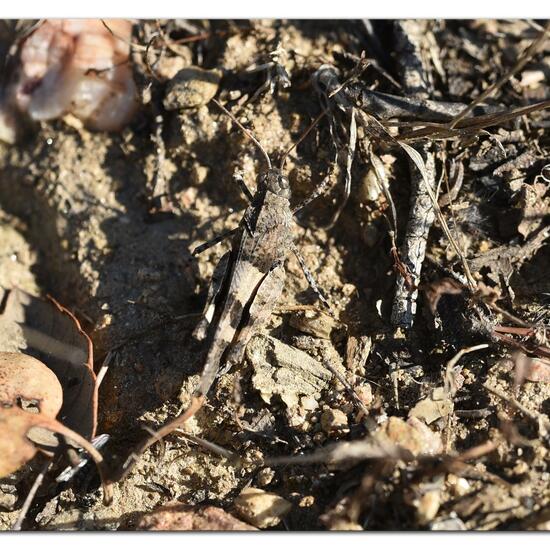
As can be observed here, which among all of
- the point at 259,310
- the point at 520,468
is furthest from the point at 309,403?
the point at 520,468

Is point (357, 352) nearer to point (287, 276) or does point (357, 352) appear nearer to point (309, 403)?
point (309, 403)

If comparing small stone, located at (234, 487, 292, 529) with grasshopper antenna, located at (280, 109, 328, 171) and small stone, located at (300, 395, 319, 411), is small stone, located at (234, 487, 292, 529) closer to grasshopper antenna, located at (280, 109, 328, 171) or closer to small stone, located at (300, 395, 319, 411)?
small stone, located at (300, 395, 319, 411)

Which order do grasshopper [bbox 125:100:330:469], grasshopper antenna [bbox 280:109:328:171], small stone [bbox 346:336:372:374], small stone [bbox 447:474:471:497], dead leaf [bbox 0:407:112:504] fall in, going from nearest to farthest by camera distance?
1. small stone [bbox 447:474:471:497]
2. dead leaf [bbox 0:407:112:504]
3. grasshopper [bbox 125:100:330:469]
4. small stone [bbox 346:336:372:374]
5. grasshopper antenna [bbox 280:109:328:171]

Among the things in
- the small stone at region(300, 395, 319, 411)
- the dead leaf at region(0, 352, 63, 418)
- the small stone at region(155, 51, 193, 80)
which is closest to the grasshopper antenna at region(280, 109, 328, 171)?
the small stone at region(155, 51, 193, 80)

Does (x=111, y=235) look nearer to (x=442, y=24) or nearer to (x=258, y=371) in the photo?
(x=258, y=371)

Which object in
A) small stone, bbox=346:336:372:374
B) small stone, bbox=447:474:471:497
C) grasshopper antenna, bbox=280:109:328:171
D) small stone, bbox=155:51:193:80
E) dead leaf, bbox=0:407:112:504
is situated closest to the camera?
small stone, bbox=447:474:471:497
